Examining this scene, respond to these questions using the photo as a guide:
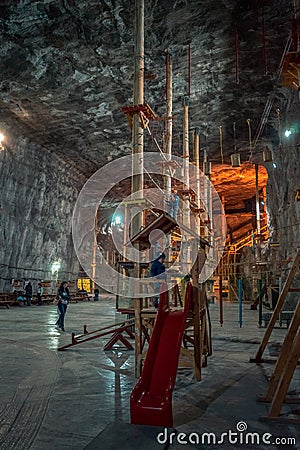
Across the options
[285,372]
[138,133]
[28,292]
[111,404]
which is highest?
[138,133]

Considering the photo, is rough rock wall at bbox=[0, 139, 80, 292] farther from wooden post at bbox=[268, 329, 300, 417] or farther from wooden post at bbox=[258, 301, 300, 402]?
wooden post at bbox=[268, 329, 300, 417]

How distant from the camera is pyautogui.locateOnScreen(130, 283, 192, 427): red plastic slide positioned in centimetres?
363

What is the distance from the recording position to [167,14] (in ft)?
45.0

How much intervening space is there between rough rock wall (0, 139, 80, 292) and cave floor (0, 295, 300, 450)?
15.5m

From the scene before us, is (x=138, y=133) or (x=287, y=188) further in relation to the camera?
(x=287, y=188)

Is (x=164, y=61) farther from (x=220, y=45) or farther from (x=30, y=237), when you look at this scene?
(x=30, y=237)

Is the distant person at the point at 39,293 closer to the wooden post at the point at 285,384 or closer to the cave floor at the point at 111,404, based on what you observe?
the cave floor at the point at 111,404

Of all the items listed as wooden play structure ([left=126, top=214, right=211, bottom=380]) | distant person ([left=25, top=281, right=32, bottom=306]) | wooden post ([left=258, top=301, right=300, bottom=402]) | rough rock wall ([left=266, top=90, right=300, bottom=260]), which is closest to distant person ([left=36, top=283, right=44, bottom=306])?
distant person ([left=25, top=281, right=32, bottom=306])

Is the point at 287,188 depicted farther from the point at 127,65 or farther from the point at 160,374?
the point at 160,374

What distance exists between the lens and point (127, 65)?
54.4 feet

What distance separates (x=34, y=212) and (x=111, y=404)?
2223cm

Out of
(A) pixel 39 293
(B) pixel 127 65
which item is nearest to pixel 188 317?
(B) pixel 127 65

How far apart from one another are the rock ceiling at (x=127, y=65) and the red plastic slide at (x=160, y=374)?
8230 mm

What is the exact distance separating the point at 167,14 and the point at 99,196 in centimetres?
2232
